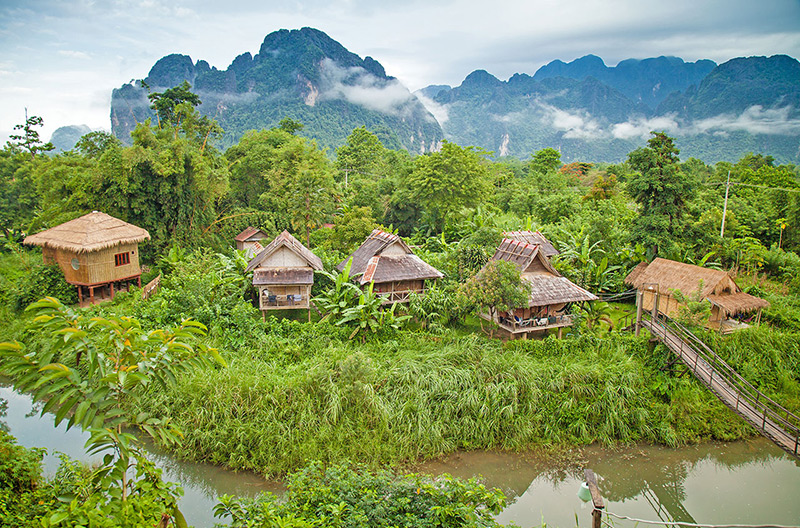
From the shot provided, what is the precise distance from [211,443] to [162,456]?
1.10 m

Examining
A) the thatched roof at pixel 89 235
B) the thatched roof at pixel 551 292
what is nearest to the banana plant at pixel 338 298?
the thatched roof at pixel 551 292

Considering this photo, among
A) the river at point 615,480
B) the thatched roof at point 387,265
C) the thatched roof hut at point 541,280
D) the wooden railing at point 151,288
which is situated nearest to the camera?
the river at point 615,480

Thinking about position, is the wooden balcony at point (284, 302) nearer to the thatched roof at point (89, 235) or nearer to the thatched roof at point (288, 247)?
the thatched roof at point (288, 247)

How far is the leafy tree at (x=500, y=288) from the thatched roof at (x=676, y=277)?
14.9 feet

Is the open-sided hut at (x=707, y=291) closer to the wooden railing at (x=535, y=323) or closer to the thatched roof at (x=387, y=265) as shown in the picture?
the wooden railing at (x=535, y=323)

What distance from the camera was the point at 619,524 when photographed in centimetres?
823

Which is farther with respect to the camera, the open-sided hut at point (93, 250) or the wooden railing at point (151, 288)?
the wooden railing at point (151, 288)

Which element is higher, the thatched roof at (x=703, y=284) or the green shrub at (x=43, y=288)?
the thatched roof at (x=703, y=284)

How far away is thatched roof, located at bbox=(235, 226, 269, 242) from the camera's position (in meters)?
21.1

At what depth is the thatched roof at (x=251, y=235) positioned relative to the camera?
21.1 metres

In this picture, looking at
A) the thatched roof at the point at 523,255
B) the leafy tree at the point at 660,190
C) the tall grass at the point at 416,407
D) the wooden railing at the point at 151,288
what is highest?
the leafy tree at the point at 660,190

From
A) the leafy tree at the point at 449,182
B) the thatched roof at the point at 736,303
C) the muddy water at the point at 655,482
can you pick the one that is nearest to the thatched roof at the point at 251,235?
the leafy tree at the point at 449,182

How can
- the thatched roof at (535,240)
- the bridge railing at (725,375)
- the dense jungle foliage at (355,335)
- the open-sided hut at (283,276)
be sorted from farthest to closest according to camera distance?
the thatched roof at (535,240), the open-sided hut at (283,276), the bridge railing at (725,375), the dense jungle foliage at (355,335)

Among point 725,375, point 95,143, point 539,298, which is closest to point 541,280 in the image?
point 539,298
